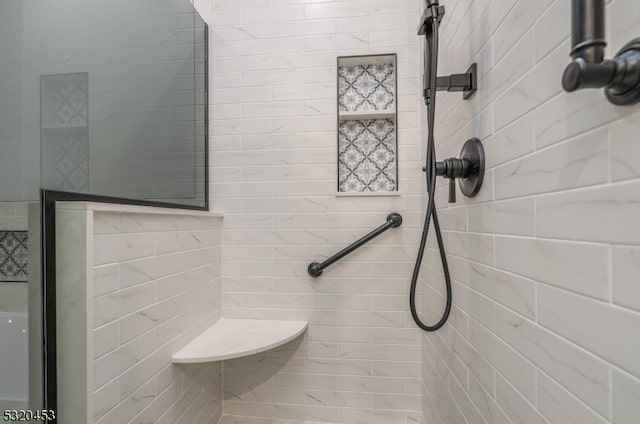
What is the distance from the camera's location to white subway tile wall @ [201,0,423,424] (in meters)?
1.47

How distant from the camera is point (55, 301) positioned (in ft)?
2.47

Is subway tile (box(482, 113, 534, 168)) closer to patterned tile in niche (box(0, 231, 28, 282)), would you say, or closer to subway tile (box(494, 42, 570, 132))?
subway tile (box(494, 42, 570, 132))

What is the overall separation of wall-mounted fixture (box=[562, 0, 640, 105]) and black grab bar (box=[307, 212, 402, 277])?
109cm

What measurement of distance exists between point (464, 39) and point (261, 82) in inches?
38.7

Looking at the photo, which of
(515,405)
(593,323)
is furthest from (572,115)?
(515,405)

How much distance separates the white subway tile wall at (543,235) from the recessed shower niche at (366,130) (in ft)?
2.03

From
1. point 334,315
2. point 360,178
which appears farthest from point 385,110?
point 334,315

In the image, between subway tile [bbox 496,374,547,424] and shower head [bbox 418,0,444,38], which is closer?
subway tile [bbox 496,374,547,424]

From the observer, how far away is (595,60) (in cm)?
34

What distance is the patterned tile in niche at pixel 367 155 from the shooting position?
1.56 meters

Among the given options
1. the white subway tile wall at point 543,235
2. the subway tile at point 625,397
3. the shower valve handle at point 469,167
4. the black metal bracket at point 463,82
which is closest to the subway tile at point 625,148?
the white subway tile wall at point 543,235

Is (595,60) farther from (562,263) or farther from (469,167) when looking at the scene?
(469,167)

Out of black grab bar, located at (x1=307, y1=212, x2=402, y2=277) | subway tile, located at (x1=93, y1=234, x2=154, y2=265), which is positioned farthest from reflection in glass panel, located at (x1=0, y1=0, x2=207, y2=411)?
black grab bar, located at (x1=307, y1=212, x2=402, y2=277)

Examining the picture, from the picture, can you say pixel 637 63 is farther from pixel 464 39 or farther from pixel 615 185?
pixel 464 39
